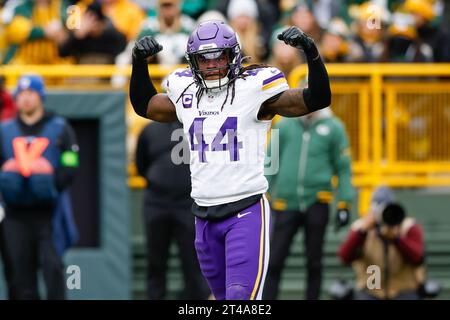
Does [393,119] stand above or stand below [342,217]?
above

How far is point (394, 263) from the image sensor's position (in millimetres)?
10602

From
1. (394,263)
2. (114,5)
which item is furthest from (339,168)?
(114,5)

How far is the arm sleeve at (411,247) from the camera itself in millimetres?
10508

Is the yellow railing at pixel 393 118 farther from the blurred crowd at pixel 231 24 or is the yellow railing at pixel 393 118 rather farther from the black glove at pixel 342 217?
the black glove at pixel 342 217

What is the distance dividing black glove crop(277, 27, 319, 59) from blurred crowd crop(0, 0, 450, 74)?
503 cm

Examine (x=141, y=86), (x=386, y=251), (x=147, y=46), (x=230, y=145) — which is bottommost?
(x=386, y=251)

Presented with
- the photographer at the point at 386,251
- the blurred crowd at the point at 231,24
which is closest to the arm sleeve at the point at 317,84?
the photographer at the point at 386,251

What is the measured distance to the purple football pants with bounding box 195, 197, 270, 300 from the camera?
722cm

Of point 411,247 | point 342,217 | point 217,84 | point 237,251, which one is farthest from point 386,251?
point 217,84

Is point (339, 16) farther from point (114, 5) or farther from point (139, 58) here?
point (139, 58)

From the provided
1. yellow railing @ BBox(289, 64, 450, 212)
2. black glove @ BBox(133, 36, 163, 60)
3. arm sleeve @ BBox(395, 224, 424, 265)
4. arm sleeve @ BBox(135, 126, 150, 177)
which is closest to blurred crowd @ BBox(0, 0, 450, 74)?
yellow railing @ BBox(289, 64, 450, 212)

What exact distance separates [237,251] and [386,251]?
141 inches

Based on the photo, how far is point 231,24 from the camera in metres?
12.7

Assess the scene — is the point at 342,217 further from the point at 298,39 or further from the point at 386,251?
the point at 298,39
